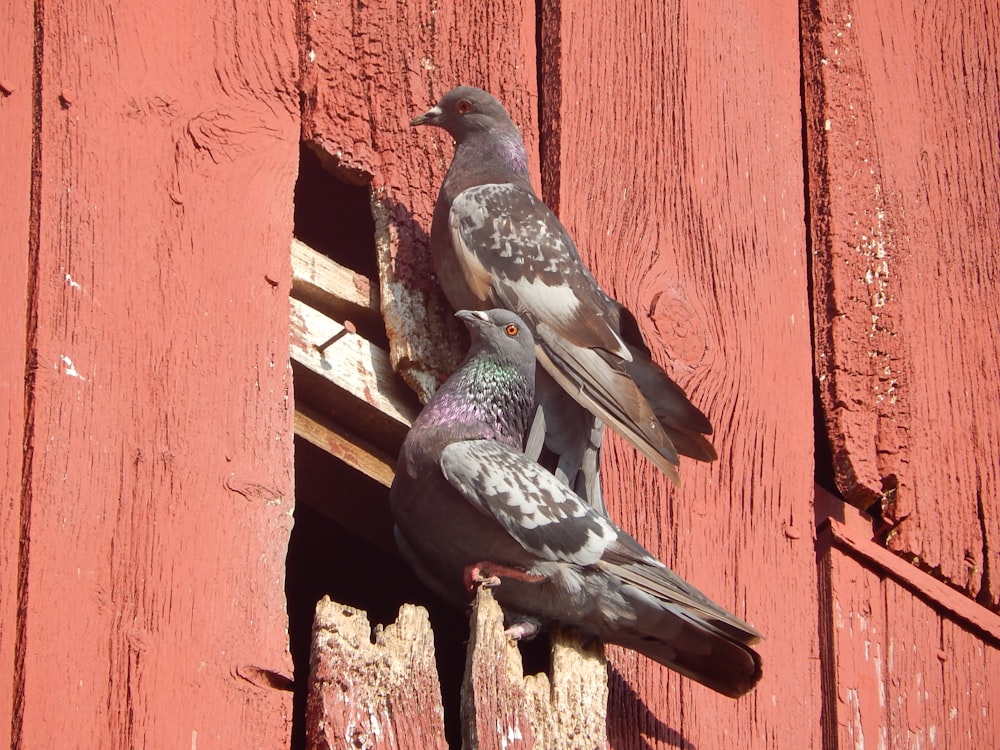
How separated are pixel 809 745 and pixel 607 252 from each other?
1.17 m

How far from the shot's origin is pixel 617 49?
3631 millimetres

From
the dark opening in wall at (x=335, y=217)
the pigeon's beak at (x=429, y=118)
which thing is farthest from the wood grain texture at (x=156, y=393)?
the dark opening in wall at (x=335, y=217)

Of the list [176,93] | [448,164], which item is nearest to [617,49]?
[448,164]

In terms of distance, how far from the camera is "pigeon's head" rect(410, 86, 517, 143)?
344cm

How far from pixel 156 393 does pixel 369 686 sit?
2.13 feet

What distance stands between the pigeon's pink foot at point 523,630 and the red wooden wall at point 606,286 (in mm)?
208

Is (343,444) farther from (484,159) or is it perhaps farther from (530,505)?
(484,159)

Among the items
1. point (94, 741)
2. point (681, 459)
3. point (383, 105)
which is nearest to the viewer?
point (94, 741)

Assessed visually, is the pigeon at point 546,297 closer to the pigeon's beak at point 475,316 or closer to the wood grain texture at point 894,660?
the pigeon's beak at point 475,316

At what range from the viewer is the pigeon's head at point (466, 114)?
344 cm

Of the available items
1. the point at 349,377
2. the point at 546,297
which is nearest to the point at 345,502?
the point at 349,377

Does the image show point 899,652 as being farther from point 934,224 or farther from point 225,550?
point 225,550

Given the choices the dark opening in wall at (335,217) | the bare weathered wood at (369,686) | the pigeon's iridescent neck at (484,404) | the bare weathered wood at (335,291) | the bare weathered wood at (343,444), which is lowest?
the bare weathered wood at (369,686)

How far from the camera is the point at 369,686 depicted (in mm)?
2465
